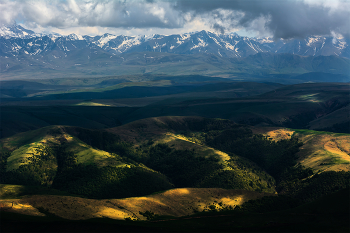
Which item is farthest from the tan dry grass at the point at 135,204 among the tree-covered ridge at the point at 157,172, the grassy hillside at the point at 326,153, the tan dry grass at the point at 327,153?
the tan dry grass at the point at 327,153

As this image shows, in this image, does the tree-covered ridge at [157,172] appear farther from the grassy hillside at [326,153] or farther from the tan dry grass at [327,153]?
the tan dry grass at [327,153]

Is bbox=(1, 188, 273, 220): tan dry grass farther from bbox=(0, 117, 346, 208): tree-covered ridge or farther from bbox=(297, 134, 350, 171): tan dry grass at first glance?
bbox=(297, 134, 350, 171): tan dry grass

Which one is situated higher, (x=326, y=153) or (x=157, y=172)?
(x=326, y=153)

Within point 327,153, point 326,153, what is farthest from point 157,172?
point 327,153

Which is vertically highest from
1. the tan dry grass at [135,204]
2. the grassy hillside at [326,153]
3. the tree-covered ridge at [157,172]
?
the grassy hillside at [326,153]

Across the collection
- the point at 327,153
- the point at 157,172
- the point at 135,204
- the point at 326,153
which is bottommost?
the point at 157,172

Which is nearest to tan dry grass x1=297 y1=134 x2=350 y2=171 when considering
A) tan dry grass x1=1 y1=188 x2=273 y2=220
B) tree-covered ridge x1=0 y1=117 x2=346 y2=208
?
tree-covered ridge x1=0 y1=117 x2=346 y2=208

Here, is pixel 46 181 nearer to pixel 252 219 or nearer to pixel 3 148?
pixel 3 148

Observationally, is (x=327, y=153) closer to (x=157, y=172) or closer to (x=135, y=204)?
(x=157, y=172)
